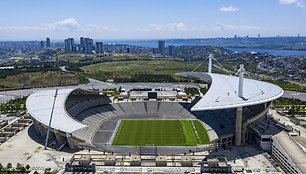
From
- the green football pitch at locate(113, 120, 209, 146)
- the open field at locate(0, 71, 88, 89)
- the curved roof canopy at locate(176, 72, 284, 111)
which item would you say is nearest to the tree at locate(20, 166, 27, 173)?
the green football pitch at locate(113, 120, 209, 146)

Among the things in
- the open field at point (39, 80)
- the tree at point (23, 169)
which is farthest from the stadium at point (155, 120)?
the open field at point (39, 80)

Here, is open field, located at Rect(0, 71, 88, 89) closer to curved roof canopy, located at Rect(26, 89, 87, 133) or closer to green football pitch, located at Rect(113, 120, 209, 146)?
curved roof canopy, located at Rect(26, 89, 87, 133)

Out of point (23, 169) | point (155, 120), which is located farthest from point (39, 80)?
point (23, 169)

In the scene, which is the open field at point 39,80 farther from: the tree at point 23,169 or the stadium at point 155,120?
the tree at point 23,169

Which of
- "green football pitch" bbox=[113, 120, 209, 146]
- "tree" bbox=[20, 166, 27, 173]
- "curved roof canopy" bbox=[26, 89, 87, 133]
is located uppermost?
"curved roof canopy" bbox=[26, 89, 87, 133]

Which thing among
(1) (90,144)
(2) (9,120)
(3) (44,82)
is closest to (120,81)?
(3) (44,82)

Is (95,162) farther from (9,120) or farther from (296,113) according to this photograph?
(296,113)

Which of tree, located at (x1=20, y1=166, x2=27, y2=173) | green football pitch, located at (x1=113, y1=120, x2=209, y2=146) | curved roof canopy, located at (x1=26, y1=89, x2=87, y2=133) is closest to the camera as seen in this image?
tree, located at (x1=20, y1=166, x2=27, y2=173)
